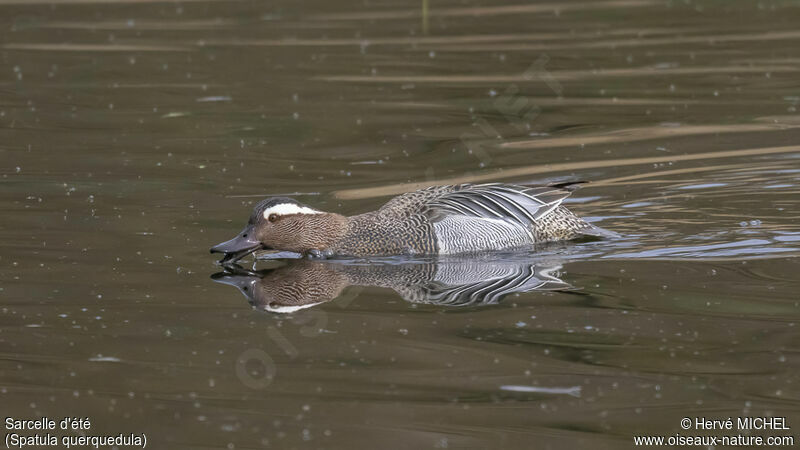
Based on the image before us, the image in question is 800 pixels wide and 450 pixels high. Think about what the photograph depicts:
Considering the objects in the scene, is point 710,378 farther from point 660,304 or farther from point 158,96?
point 158,96

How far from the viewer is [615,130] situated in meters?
14.5

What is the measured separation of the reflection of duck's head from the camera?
28.9 feet

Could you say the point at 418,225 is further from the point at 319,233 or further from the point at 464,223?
the point at 319,233

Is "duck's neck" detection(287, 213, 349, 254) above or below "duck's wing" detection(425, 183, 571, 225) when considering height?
below

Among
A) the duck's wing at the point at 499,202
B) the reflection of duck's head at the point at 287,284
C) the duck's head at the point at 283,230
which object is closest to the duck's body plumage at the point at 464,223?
the duck's wing at the point at 499,202

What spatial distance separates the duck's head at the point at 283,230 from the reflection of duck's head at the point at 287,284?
0.16m

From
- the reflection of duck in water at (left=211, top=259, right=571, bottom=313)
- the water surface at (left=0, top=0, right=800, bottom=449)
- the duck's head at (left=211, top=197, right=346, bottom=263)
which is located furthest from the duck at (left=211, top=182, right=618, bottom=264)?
the water surface at (left=0, top=0, right=800, bottom=449)

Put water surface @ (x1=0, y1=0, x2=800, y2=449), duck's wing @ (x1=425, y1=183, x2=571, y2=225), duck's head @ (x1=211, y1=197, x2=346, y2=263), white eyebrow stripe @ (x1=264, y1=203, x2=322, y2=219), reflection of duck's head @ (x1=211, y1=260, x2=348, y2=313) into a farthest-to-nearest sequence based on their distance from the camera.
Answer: duck's wing @ (x1=425, y1=183, x2=571, y2=225)
white eyebrow stripe @ (x1=264, y1=203, x2=322, y2=219)
duck's head @ (x1=211, y1=197, x2=346, y2=263)
reflection of duck's head @ (x1=211, y1=260, x2=348, y2=313)
water surface @ (x1=0, y1=0, x2=800, y2=449)

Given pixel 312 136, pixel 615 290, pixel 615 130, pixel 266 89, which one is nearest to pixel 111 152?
pixel 312 136

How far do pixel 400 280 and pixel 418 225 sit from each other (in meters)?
0.95

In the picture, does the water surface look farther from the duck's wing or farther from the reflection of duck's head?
the duck's wing

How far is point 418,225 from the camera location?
33.9ft

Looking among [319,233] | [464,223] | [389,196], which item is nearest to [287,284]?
[319,233]

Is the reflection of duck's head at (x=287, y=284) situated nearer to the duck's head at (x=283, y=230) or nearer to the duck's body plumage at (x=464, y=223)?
the duck's head at (x=283, y=230)
